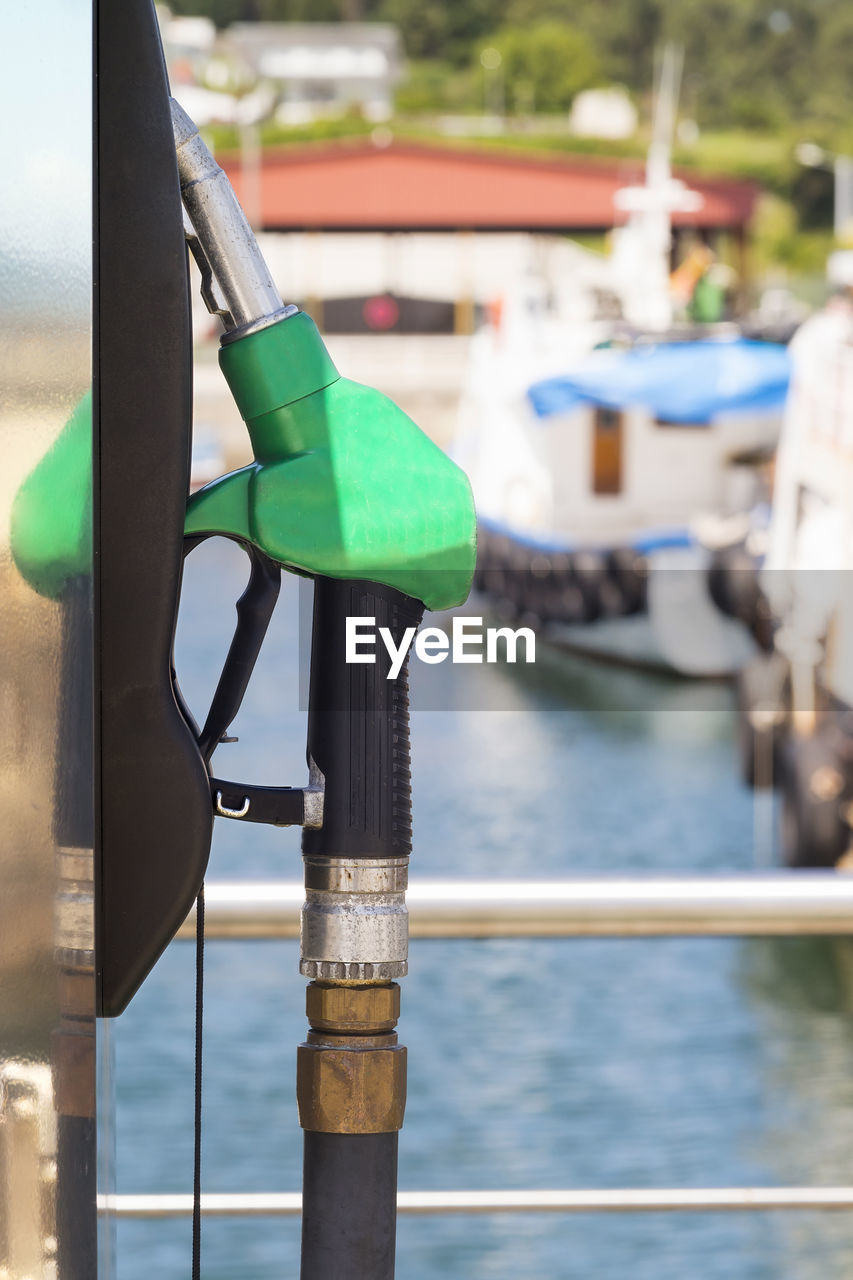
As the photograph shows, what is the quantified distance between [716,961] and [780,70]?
228 ft

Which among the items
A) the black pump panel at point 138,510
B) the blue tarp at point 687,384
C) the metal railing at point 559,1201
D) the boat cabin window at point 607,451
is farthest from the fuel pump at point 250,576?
the boat cabin window at point 607,451

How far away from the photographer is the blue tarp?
52.6 feet

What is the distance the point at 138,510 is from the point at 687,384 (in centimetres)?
1562

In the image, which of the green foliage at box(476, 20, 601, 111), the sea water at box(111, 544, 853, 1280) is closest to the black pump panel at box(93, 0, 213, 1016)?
the sea water at box(111, 544, 853, 1280)

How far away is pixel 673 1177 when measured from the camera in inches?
321

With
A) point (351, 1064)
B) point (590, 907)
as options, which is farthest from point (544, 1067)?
point (351, 1064)

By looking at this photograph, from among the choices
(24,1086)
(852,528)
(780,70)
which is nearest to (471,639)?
(24,1086)

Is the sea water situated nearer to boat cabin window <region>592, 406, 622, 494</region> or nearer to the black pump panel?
the black pump panel

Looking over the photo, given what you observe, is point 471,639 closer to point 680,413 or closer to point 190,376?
point 190,376

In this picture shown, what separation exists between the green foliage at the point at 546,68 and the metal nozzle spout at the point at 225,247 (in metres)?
72.4

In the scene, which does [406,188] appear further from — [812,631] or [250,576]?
[250,576]

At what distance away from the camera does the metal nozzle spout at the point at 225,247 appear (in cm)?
90

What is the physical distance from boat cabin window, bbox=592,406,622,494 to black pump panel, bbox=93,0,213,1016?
711 inches

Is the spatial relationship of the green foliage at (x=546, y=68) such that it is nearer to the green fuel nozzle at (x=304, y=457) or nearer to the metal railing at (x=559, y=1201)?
the metal railing at (x=559, y=1201)
